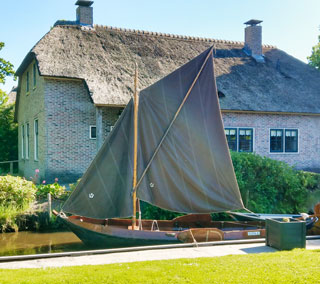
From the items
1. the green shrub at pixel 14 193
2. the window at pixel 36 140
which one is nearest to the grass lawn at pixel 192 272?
the green shrub at pixel 14 193

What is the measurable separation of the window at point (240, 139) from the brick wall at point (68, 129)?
19.5ft

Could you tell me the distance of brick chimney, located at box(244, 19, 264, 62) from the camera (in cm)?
2300

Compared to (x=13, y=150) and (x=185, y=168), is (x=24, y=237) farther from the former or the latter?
(x=13, y=150)

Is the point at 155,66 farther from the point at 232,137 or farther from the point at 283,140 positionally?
the point at 283,140

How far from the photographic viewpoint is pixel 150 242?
9.28m

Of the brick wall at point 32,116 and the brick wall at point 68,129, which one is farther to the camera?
the brick wall at point 32,116

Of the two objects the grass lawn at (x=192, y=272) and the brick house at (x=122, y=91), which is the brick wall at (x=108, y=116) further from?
the grass lawn at (x=192, y=272)

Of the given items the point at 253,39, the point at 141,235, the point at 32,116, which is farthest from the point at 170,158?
the point at 253,39

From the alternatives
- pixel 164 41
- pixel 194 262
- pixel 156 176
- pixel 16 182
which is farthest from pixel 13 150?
pixel 194 262

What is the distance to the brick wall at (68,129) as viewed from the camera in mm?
16859

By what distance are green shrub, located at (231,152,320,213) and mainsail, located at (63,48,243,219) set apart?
4379 mm

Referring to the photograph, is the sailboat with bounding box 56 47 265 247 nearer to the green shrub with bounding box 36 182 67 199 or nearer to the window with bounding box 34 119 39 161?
the green shrub with bounding box 36 182 67 199

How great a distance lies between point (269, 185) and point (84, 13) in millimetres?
11878

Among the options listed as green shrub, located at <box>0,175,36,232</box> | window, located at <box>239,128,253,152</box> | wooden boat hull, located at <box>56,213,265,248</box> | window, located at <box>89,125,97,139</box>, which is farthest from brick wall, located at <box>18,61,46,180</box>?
window, located at <box>239,128,253,152</box>
